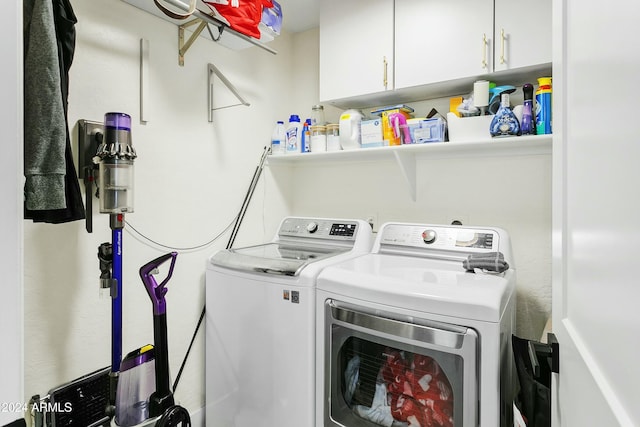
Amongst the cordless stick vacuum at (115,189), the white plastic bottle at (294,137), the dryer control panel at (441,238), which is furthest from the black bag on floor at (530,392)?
the white plastic bottle at (294,137)

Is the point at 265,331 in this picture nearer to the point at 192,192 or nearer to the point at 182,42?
the point at 192,192

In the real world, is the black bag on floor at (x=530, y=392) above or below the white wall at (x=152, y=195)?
below

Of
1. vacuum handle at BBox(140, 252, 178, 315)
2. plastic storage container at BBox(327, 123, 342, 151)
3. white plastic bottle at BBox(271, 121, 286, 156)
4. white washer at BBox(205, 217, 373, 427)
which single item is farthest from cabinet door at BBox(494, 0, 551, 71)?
vacuum handle at BBox(140, 252, 178, 315)

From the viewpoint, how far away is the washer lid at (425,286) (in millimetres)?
1207

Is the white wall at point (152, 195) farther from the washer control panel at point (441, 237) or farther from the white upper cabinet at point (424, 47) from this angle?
the washer control panel at point (441, 237)

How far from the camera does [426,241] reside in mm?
1886

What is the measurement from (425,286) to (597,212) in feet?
2.73

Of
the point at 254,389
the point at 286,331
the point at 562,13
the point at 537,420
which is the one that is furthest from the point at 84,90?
the point at 537,420

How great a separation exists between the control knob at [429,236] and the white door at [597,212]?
41.5 inches

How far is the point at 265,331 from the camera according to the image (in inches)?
66.2

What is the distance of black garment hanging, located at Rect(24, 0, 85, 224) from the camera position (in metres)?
1.24

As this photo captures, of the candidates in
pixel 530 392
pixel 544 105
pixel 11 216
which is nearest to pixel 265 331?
pixel 530 392

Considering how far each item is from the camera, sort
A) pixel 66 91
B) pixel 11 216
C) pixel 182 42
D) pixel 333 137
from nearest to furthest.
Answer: pixel 11 216 < pixel 66 91 < pixel 182 42 < pixel 333 137

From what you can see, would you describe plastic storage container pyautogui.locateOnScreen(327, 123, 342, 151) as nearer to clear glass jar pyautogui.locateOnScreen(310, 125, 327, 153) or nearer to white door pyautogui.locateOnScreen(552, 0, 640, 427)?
clear glass jar pyautogui.locateOnScreen(310, 125, 327, 153)
